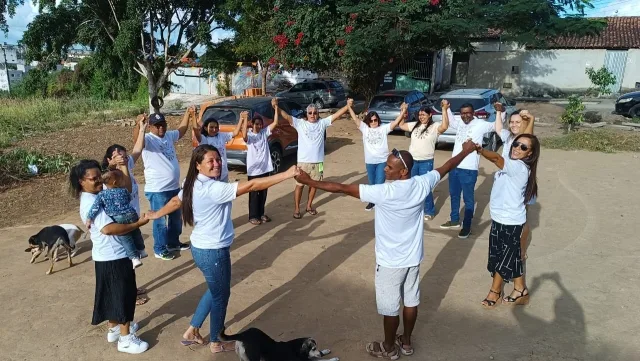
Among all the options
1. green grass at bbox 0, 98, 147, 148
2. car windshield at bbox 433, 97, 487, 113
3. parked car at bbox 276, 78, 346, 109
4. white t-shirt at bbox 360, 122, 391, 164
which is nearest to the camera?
white t-shirt at bbox 360, 122, 391, 164

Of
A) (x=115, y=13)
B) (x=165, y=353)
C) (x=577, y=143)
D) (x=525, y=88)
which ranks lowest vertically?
(x=165, y=353)

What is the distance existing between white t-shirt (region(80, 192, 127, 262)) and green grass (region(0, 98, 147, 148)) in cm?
1041

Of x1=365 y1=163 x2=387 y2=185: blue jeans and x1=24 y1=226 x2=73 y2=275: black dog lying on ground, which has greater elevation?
x1=365 y1=163 x2=387 y2=185: blue jeans

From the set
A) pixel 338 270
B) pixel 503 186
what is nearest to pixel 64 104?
pixel 338 270

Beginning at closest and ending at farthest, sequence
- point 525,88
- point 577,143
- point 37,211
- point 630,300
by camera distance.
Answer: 1. point 630,300
2. point 37,211
3. point 577,143
4. point 525,88

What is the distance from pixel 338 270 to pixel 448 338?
159 cm

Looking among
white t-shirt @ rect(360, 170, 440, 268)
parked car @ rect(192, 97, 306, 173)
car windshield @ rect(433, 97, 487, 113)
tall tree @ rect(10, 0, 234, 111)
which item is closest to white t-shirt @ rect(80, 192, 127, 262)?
white t-shirt @ rect(360, 170, 440, 268)

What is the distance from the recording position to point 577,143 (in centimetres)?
1182

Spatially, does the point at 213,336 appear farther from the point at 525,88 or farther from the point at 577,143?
the point at 525,88

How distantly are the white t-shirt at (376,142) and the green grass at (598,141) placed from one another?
742 centimetres

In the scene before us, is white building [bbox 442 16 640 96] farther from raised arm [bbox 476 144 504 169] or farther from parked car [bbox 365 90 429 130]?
raised arm [bbox 476 144 504 169]

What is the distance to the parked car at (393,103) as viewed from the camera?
13148mm

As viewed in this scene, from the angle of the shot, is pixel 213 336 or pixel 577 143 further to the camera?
pixel 577 143

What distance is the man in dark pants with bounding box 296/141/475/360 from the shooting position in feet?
9.98
